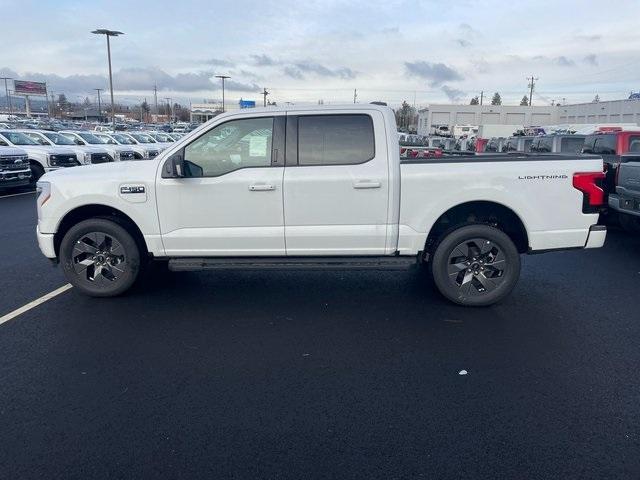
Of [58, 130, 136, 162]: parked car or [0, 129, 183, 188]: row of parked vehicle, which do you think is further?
[58, 130, 136, 162]: parked car

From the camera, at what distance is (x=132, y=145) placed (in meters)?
24.4

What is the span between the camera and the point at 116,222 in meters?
5.62

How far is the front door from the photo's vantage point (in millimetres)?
5320

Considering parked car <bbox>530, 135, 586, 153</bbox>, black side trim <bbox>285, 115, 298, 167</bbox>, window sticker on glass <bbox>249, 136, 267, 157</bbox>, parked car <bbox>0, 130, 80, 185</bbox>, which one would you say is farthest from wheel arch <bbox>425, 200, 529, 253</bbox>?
parked car <bbox>0, 130, 80, 185</bbox>

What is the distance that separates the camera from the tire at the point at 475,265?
17.7ft

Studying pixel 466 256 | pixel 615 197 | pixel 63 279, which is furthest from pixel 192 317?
pixel 615 197

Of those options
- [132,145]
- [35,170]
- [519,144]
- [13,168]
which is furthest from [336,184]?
[132,145]

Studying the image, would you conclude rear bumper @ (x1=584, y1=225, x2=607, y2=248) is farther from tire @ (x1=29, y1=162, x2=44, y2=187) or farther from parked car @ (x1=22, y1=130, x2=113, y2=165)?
parked car @ (x1=22, y1=130, x2=113, y2=165)

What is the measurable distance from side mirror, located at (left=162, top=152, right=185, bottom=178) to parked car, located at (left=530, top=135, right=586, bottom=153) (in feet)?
42.0

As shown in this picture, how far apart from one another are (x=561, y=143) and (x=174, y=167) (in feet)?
46.3

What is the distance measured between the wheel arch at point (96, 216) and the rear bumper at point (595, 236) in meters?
4.67

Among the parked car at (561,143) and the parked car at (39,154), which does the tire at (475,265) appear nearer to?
the parked car at (561,143)

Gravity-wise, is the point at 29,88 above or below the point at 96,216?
above

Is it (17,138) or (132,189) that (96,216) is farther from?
(17,138)
